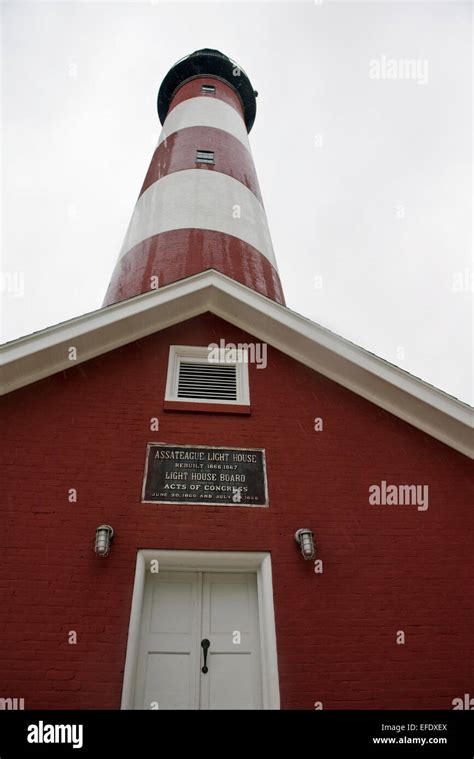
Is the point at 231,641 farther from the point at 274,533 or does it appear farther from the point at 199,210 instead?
the point at 199,210

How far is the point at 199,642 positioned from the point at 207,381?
3074 mm

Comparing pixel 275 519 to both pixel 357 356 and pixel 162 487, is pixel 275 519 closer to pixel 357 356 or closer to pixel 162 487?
pixel 162 487

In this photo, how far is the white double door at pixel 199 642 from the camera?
184 inches

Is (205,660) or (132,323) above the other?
(132,323)

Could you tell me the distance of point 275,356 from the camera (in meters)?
6.96

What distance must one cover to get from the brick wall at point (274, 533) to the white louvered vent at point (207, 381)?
33 cm

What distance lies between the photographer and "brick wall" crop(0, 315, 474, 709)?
4.58 metres

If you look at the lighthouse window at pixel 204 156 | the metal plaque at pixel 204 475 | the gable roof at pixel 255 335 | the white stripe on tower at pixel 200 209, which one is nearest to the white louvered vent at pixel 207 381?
the gable roof at pixel 255 335

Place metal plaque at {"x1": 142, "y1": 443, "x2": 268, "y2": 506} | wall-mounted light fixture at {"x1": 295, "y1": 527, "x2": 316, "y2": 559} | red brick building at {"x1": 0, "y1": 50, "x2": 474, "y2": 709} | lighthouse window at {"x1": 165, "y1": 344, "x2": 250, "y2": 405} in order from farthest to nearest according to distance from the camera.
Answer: lighthouse window at {"x1": 165, "y1": 344, "x2": 250, "y2": 405} < metal plaque at {"x1": 142, "y1": 443, "x2": 268, "y2": 506} < wall-mounted light fixture at {"x1": 295, "y1": 527, "x2": 316, "y2": 559} < red brick building at {"x1": 0, "y1": 50, "x2": 474, "y2": 709}

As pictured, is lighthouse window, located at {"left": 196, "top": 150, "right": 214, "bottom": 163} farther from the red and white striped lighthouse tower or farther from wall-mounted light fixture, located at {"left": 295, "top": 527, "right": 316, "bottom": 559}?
wall-mounted light fixture, located at {"left": 295, "top": 527, "right": 316, "bottom": 559}

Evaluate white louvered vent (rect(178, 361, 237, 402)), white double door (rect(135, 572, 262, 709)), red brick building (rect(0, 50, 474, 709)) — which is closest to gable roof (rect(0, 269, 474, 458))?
red brick building (rect(0, 50, 474, 709))

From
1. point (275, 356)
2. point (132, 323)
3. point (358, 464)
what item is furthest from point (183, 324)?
point (358, 464)

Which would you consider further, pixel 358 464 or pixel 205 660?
pixel 358 464

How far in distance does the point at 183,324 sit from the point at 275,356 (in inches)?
53.4
